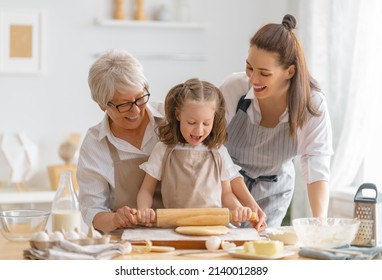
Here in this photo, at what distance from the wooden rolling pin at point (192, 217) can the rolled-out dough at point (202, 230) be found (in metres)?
0.02

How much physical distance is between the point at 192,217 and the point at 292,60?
0.76 m

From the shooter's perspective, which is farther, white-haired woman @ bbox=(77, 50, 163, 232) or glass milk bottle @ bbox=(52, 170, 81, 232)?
white-haired woman @ bbox=(77, 50, 163, 232)

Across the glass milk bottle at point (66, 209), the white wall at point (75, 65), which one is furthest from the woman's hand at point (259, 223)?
the white wall at point (75, 65)

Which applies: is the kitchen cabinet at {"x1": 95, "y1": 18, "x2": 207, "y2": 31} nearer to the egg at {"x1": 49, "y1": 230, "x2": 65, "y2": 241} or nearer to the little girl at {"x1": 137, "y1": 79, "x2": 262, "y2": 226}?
the little girl at {"x1": 137, "y1": 79, "x2": 262, "y2": 226}

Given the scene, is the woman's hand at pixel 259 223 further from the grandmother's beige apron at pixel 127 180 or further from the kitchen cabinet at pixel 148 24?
the kitchen cabinet at pixel 148 24

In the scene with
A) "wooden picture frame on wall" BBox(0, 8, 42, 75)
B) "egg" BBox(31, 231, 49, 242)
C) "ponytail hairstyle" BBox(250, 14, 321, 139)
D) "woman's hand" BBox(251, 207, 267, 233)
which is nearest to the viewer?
"egg" BBox(31, 231, 49, 242)

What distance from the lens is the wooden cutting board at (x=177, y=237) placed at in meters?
2.18

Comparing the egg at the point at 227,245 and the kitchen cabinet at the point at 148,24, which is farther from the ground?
Answer: the kitchen cabinet at the point at 148,24

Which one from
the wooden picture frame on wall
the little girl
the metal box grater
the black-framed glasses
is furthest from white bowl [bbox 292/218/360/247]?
the wooden picture frame on wall

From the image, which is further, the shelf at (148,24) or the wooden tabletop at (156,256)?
the shelf at (148,24)

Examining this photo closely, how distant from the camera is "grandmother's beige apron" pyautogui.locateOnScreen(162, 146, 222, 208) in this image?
2.47 metres

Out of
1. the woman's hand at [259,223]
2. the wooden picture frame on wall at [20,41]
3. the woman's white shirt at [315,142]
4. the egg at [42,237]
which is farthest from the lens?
the wooden picture frame on wall at [20,41]

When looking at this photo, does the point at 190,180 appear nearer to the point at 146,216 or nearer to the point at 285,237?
the point at 146,216

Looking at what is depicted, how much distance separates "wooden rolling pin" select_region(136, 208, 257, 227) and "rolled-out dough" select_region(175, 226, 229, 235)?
2cm
